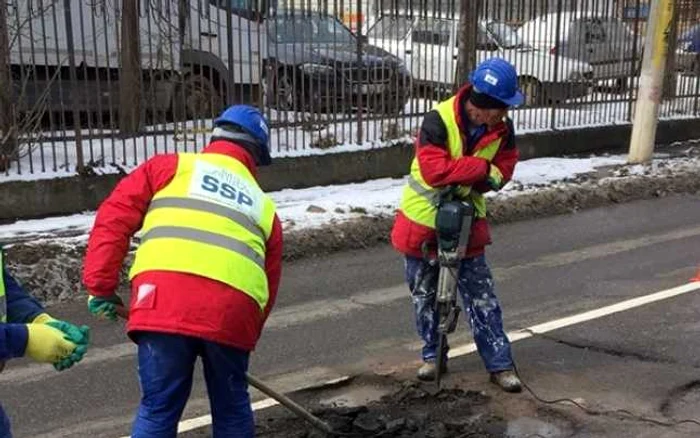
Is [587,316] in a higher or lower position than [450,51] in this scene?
lower

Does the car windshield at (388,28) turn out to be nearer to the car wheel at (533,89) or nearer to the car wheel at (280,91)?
the car wheel at (280,91)

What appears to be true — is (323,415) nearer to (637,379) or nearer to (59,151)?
(637,379)

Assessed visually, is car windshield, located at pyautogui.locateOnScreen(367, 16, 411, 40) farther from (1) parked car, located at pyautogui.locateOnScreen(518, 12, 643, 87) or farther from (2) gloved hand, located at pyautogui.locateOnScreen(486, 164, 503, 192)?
(2) gloved hand, located at pyautogui.locateOnScreen(486, 164, 503, 192)

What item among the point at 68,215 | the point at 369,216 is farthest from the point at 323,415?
the point at 68,215

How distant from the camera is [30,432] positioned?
170 inches

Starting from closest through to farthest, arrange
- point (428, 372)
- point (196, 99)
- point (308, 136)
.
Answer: point (428, 372), point (196, 99), point (308, 136)

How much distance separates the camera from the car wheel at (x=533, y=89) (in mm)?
12812

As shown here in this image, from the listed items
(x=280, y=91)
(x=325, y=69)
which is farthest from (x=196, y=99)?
(x=325, y=69)

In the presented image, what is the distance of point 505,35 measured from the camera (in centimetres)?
1235

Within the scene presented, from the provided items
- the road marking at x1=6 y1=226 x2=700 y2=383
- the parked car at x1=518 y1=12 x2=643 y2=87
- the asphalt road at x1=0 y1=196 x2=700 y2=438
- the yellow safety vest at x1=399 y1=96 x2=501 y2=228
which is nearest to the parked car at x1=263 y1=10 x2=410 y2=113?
the parked car at x1=518 y1=12 x2=643 y2=87

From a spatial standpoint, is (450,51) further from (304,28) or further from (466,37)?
(304,28)

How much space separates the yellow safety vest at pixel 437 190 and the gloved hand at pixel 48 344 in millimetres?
2296

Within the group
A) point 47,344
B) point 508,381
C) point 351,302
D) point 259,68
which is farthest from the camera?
point 259,68

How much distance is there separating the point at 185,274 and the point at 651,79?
10.3 m
